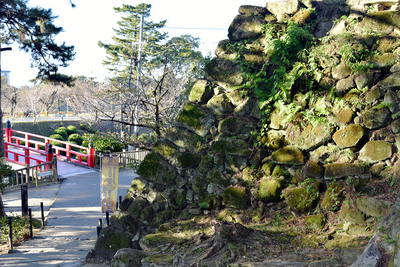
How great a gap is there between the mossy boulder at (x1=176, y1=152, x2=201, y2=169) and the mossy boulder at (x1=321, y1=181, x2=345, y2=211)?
2.30 m

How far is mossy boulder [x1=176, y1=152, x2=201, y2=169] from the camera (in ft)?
20.1

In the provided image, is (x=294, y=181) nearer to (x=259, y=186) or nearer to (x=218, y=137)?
(x=259, y=186)

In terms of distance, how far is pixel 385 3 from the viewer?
17.7 ft

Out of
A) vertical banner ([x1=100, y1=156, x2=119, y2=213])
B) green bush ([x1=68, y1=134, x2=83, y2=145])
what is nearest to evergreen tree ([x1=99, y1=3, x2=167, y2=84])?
green bush ([x1=68, y1=134, x2=83, y2=145])

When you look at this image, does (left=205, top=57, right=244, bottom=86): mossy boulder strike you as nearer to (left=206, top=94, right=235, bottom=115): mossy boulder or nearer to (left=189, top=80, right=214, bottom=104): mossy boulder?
(left=189, top=80, right=214, bottom=104): mossy boulder

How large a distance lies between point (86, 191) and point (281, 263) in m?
10.3

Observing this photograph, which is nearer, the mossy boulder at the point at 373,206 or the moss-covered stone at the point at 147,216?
the mossy boulder at the point at 373,206

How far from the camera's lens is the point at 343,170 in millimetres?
4770

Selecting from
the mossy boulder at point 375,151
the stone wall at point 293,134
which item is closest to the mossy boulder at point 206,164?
the stone wall at point 293,134

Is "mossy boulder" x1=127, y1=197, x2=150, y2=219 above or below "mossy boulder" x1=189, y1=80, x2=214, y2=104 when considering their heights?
below

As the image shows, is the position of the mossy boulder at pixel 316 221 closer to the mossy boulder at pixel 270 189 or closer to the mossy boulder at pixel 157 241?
the mossy boulder at pixel 270 189

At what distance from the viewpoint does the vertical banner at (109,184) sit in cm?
798

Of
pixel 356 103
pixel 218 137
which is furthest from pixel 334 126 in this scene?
pixel 218 137

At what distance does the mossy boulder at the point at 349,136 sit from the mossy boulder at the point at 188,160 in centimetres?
239
